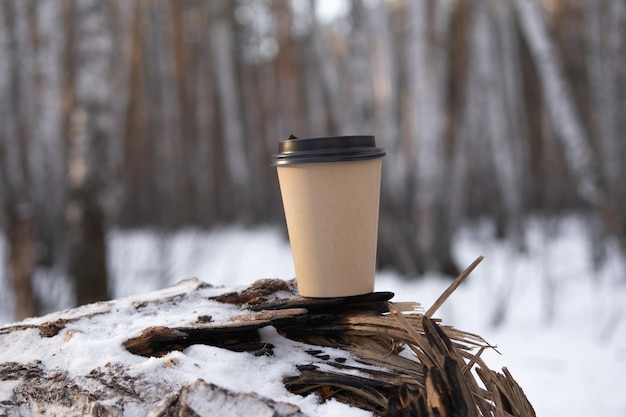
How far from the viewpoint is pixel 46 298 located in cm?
385

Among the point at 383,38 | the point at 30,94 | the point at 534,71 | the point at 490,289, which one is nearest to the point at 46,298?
the point at 490,289

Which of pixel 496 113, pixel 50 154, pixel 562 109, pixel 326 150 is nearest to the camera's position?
pixel 326 150

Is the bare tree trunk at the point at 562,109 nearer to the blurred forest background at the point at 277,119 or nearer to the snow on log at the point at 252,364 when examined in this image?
the blurred forest background at the point at 277,119

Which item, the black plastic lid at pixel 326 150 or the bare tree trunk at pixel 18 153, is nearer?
the black plastic lid at pixel 326 150

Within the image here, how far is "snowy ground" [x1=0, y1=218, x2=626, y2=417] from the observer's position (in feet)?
9.83

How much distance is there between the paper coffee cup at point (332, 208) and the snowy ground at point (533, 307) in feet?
5.38

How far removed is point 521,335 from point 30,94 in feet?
23.8

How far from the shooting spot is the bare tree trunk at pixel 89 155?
Answer: 3797mm

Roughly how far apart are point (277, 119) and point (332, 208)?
12.0 m

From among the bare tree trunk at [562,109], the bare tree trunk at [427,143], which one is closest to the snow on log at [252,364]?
the bare tree trunk at [562,109]

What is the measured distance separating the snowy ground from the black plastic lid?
181 cm

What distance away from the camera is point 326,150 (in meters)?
1.38

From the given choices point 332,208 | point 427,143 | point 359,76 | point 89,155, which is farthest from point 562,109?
point 332,208

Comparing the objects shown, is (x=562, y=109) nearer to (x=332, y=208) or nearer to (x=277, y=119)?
(x=332, y=208)
